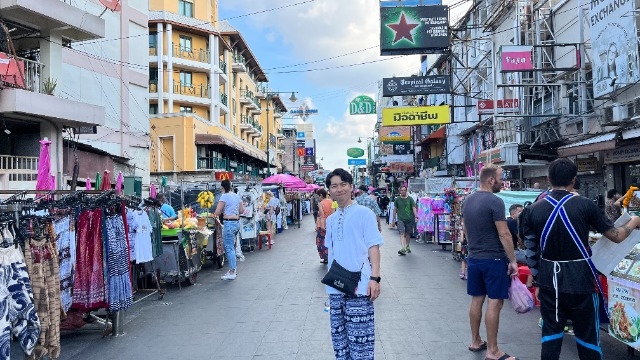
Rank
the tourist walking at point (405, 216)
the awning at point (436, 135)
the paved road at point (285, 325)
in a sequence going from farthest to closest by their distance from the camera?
the awning at point (436, 135) < the tourist walking at point (405, 216) < the paved road at point (285, 325)

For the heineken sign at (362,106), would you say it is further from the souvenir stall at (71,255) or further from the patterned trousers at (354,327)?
the patterned trousers at (354,327)

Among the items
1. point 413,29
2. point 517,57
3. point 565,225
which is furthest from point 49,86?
point 565,225

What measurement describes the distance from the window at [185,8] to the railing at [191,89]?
5.66 metres

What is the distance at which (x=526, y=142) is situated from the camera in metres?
18.1

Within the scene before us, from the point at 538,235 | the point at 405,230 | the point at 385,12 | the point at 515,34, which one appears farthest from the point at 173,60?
the point at 538,235

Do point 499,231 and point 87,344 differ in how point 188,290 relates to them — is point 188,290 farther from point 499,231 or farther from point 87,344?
point 499,231

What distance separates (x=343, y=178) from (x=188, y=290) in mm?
6155

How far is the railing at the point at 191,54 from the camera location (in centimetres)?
3900

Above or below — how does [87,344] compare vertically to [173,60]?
below

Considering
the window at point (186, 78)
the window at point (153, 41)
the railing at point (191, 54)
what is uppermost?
the window at point (153, 41)

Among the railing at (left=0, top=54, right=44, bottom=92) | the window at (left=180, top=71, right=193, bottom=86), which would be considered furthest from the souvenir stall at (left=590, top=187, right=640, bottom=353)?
the window at (left=180, top=71, right=193, bottom=86)

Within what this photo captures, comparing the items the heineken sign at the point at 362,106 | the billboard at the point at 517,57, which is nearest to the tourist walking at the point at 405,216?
the billboard at the point at 517,57

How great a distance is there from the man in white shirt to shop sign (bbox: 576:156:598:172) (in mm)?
12384

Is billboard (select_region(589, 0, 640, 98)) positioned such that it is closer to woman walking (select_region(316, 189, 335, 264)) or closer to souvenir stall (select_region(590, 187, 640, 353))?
woman walking (select_region(316, 189, 335, 264))
